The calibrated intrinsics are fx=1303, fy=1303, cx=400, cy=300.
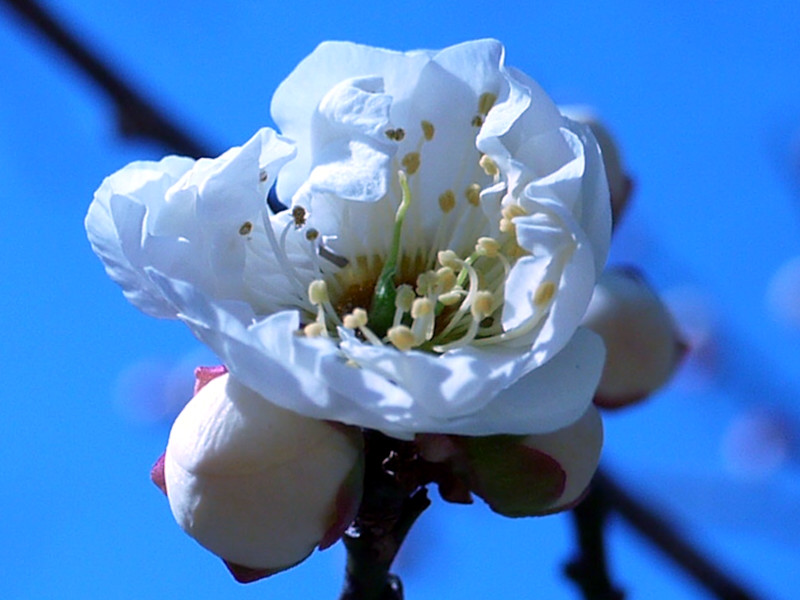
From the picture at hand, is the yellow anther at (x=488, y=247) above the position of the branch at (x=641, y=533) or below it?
above

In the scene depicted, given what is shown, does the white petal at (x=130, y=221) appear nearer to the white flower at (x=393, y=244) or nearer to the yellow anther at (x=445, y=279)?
the white flower at (x=393, y=244)

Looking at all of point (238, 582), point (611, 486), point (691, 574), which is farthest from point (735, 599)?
point (238, 582)

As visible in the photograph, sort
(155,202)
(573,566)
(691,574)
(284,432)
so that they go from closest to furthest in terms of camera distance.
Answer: (284,432) < (155,202) < (573,566) < (691,574)

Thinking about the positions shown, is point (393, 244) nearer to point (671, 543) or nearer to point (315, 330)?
point (315, 330)

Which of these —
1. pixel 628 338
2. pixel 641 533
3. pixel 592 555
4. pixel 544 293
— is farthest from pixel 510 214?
pixel 641 533

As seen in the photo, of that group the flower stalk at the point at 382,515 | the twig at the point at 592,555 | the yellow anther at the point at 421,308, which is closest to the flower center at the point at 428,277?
the yellow anther at the point at 421,308

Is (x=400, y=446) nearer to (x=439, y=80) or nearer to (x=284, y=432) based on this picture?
(x=284, y=432)

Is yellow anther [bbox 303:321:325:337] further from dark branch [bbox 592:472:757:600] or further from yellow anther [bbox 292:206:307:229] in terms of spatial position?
dark branch [bbox 592:472:757:600]
